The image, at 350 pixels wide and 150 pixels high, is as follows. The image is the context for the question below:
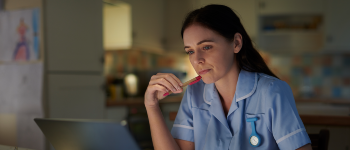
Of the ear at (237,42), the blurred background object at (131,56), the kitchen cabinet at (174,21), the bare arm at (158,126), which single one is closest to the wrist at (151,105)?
the bare arm at (158,126)

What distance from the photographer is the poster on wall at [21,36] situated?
1.86 meters

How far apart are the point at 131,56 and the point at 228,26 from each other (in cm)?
273

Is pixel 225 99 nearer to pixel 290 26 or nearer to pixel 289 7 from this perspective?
pixel 289 7

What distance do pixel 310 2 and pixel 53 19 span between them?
3.02 m

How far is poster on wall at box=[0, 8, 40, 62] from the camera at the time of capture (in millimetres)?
1862

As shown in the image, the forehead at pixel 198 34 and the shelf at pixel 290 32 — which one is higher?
the shelf at pixel 290 32

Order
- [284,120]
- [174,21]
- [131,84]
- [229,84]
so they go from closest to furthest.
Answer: [284,120] < [229,84] < [131,84] < [174,21]

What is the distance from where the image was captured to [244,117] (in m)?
1.10

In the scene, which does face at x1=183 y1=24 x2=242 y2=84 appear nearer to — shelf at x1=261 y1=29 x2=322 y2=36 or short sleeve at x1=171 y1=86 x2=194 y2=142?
short sleeve at x1=171 y1=86 x2=194 y2=142

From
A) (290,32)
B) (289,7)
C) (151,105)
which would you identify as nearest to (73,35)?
(151,105)

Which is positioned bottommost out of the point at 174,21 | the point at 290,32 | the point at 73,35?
the point at 73,35

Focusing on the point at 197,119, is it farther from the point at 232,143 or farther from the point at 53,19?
the point at 53,19

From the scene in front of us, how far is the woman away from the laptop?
1.07 feet

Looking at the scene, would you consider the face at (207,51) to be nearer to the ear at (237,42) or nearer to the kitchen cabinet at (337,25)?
the ear at (237,42)
